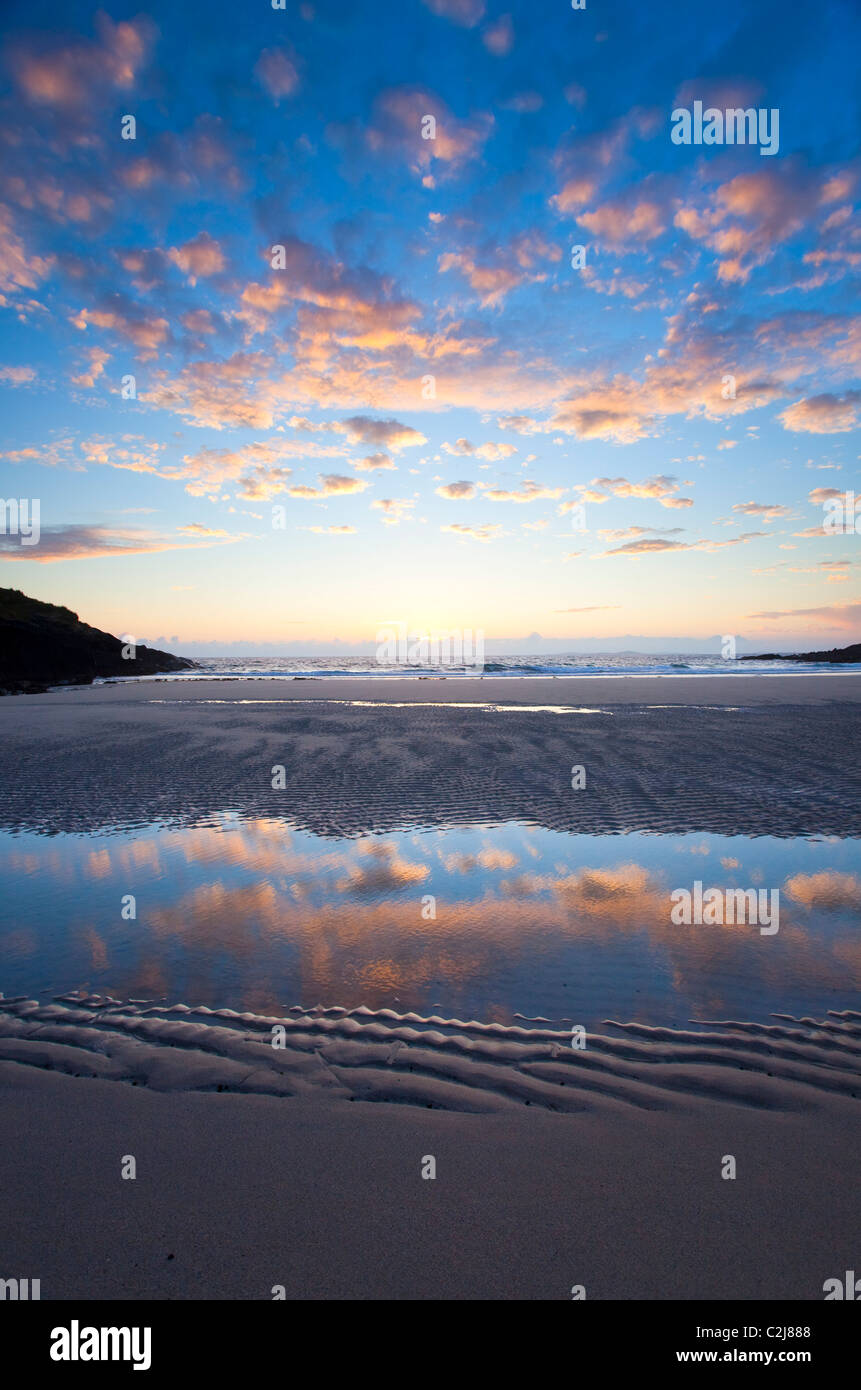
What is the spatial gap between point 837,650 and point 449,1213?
371 feet

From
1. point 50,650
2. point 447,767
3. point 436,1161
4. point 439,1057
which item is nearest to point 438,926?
point 439,1057

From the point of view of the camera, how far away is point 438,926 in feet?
25.3

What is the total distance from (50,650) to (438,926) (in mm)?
70775

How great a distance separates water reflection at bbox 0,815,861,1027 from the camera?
240 inches

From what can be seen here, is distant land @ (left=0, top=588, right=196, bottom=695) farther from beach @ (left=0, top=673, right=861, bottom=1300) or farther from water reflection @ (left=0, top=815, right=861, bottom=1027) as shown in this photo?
beach @ (left=0, top=673, right=861, bottom=1300)

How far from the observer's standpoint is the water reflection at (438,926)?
6.10m

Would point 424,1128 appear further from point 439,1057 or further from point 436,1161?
point 439,1057

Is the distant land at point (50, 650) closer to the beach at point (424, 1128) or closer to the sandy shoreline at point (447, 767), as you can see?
the sandy shoreline at point (447, 767)

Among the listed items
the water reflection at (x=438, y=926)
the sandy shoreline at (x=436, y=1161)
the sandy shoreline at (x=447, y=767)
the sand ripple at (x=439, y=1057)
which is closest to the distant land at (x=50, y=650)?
the sandy shoreline at (x=447, y=767)

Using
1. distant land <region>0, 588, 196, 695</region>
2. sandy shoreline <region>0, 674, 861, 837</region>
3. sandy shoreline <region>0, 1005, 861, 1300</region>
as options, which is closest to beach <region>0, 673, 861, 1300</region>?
sandy shoreline <region>0, 1005, 861, 1300</region>

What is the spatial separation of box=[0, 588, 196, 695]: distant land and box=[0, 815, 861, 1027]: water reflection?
5088 centimetres

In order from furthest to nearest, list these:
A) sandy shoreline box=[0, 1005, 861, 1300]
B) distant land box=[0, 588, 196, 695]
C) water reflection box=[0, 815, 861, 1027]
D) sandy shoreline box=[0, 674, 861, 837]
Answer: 1. distant land box=[0, 588, 196, 695]
2. sandy shoreline box=[0, 674, 861, 837]
3. water reflection box=[0, 815, 861, 1027]
4. sandy shoreline box=[0, 1005, 861, 1300]
